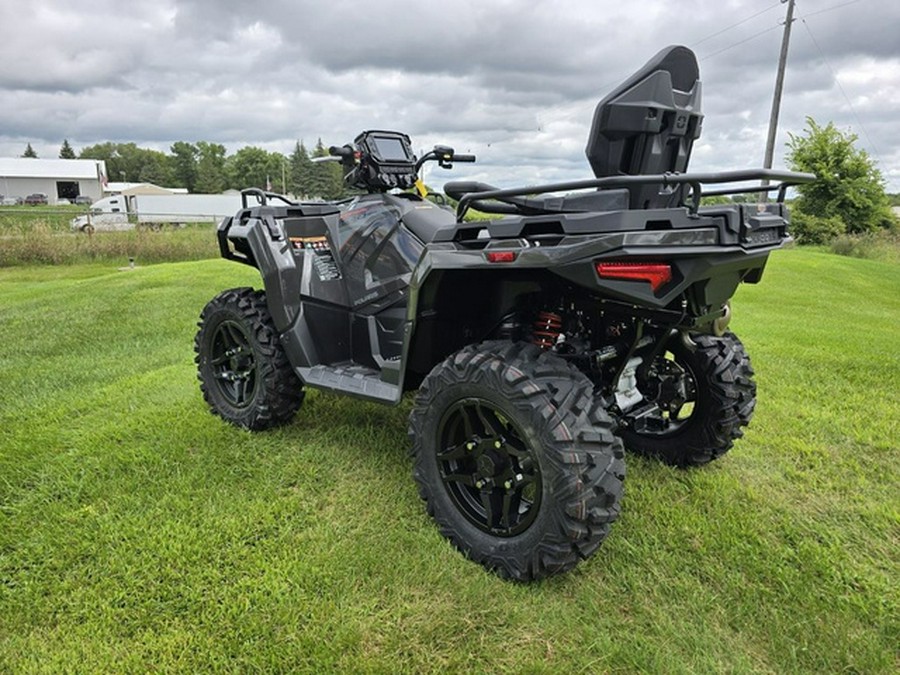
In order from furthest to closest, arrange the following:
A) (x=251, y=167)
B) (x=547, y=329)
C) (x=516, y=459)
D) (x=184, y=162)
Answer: (x=184, y=162)
(x=251, y=167)
(x=547, y=329)
(x=516, y=459)

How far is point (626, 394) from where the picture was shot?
9.41 ft

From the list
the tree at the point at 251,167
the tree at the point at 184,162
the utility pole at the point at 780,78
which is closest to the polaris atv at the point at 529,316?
the utility pole at the point at 780,78

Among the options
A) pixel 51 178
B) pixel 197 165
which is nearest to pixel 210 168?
pixel 197 165

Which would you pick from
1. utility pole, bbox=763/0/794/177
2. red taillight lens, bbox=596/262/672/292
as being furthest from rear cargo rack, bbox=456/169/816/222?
utility pole, bbox=763/0/794/177

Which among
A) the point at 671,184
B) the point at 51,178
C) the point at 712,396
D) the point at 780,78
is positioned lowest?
the point at 51,178

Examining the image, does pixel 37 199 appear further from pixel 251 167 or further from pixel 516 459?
pixel 516 459

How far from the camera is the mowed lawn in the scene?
202 cm

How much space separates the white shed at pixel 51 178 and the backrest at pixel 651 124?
7973 cm

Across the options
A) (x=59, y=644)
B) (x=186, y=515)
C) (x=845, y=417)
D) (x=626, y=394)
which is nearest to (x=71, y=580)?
(x=59, y=644)

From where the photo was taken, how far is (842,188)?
26000 millimetres

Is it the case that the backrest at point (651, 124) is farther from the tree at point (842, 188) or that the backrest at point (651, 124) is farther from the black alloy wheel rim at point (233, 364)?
the tree at point (842, 188)

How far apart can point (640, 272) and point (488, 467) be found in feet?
3.21

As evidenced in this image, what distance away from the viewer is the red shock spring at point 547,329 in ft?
8.55

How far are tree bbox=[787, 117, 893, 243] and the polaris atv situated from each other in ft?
87.1
